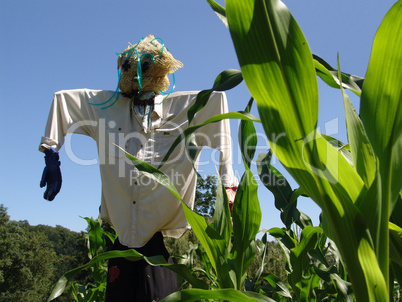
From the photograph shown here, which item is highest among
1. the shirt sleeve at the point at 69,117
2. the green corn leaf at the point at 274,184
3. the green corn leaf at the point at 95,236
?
the shirt sleeve at the point at 69,117

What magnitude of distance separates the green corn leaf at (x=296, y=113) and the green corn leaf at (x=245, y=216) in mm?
338

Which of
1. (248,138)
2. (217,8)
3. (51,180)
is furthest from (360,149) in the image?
(51,180)

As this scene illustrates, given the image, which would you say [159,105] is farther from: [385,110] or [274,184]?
[385,110]

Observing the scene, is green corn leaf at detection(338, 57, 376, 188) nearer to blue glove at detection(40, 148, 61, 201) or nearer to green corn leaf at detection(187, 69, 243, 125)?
green corn leaf at detection(187, 69, 243, 125)

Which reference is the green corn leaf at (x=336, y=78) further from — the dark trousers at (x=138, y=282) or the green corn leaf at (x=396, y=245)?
the dark trousers at (x=138, y=282)

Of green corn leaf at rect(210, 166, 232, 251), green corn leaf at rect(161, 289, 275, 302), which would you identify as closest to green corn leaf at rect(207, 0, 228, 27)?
green corn leaf at rect(210, 166, 232, 251)

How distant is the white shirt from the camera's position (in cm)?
179

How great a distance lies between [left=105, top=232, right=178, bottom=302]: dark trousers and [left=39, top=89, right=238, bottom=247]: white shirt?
118 mm

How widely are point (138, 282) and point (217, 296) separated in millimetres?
1248

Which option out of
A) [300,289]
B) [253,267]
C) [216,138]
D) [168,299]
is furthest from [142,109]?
[253,267]

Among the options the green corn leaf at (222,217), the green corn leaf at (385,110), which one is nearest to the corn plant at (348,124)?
the green corn leaf at (385,110)

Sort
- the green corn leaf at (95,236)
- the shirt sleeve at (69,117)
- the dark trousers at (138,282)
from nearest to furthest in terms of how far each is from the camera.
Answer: the dark trousers at (138,282) < the shirt sleeve at (69,117) < the green corn leaf at (95,236)

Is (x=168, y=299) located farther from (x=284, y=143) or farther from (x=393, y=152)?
(x=393, y=152)

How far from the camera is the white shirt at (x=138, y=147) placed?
1786mm
